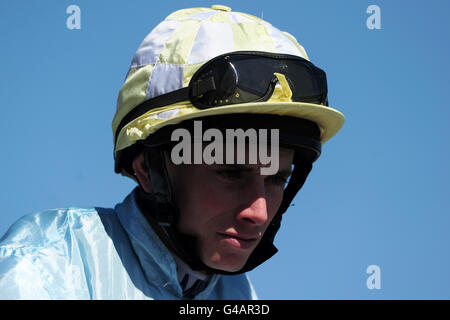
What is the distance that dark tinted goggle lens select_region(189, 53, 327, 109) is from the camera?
9.80ft

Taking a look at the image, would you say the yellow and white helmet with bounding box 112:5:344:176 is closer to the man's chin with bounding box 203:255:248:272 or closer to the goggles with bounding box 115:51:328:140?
the goggles with bounding box 115:51:328:140

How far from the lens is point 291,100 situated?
10.1 feet

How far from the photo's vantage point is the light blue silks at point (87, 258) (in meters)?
2.71

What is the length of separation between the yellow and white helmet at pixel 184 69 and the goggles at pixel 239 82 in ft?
0.10

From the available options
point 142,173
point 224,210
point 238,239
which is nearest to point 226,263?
point 238,239

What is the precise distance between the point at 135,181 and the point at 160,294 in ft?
2.07

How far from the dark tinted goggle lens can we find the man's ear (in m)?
0.45

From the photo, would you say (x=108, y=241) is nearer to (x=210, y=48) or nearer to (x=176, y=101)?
(x=176, y=101)

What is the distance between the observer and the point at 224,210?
9.82 feet

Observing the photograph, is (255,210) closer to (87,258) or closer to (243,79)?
(243,79)

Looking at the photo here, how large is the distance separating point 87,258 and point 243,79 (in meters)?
1.07

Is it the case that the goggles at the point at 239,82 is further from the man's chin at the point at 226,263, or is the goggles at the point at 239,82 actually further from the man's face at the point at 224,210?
the man's chin at the point at 226,263

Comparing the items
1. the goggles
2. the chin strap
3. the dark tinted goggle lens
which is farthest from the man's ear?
the dark tinted goggle lens
